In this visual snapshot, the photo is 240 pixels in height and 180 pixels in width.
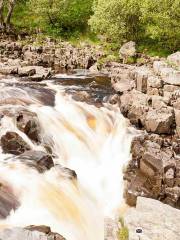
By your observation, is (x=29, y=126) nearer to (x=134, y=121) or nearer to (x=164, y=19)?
(x=134, y=121)

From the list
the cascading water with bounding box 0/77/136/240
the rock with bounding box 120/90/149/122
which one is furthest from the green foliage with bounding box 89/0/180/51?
the cascading water with bounding box 0/77/136/240

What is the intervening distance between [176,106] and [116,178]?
776 centimetres

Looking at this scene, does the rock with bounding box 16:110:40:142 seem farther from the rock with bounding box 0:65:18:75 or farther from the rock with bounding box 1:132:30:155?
the rock with bounding box 0:65:18:75

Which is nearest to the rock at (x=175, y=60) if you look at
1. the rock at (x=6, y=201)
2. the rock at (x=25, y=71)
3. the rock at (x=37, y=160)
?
the rock at (x=25, y=71)

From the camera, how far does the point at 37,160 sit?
20844 mm

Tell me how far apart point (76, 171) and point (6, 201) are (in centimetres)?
667

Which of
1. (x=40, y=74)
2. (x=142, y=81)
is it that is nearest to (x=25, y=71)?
(x=40, y=74)

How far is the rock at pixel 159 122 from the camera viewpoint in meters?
26.4

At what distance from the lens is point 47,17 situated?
180ft

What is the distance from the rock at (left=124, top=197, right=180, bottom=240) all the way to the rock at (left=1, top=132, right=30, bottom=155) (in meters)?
10.1

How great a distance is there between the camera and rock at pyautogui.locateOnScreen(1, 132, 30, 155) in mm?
22181

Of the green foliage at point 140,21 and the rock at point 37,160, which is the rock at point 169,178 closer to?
the rock at point 37,160

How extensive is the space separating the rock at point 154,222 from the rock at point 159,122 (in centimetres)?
1269

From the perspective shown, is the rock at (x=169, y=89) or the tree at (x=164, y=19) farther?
the tree at (x=164, y=19)
